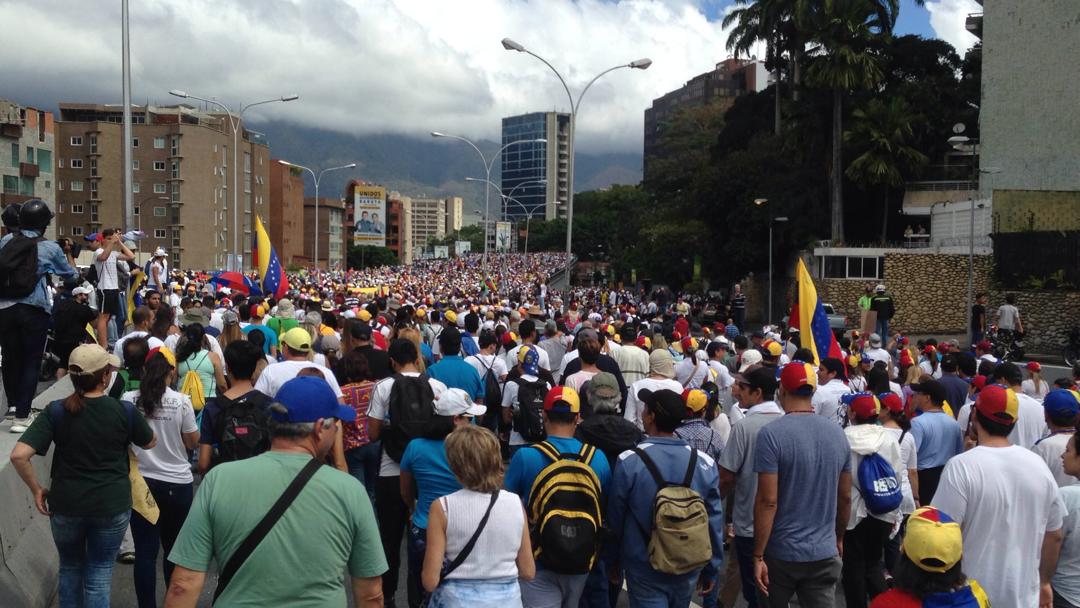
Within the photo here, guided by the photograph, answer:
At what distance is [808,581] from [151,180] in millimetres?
106054

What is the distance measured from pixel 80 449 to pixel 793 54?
167 ft

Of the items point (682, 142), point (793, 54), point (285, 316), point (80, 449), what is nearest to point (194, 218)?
point (682, 142)

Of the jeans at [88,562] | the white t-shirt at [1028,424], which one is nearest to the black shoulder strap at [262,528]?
the jeans at [88,562]

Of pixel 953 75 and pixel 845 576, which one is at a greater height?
pixel 953 75

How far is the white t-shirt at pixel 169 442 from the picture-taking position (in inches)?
221

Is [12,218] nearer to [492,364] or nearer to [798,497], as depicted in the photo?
[492,364]

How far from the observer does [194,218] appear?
103 metres

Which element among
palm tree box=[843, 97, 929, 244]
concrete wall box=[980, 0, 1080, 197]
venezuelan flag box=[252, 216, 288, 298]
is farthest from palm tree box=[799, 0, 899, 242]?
venezuelan flag box=[252, 216, 288, 298]

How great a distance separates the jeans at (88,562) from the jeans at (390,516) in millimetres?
1662

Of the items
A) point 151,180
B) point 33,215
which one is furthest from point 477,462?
point 151,180

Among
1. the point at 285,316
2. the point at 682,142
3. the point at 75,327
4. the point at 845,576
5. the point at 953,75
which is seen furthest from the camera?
the point at 682,142

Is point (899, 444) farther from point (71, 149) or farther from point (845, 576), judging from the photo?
point (71, 149)

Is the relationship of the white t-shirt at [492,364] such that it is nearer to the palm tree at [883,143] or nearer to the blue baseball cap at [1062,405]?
the blue baseball cap at [1062,405]

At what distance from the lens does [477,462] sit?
4008 millimetres
